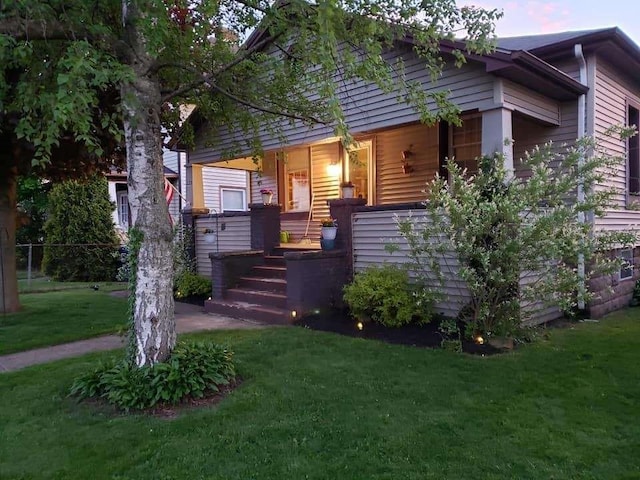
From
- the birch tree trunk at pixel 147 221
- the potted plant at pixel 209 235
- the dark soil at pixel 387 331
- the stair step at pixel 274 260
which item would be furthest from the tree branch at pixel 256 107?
the potted plant at pixel 209 235

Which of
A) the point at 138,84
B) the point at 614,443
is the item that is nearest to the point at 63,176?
the point at 138,84

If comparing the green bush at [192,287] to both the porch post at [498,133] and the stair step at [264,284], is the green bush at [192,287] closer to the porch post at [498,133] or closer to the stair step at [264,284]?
the stair step at [264,284]

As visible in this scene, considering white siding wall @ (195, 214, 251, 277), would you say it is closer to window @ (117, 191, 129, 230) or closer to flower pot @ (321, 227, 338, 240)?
flower pot @ (321, 227, 338, 240)

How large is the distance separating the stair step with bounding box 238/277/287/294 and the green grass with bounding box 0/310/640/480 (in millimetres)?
2886

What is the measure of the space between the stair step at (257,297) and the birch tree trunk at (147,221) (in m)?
3.42

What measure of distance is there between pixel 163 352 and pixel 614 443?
359 cm

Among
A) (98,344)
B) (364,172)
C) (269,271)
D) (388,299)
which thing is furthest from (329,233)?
(98,344)

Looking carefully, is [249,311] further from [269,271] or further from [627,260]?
[627,260]

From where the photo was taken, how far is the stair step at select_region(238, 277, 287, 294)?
826 cm

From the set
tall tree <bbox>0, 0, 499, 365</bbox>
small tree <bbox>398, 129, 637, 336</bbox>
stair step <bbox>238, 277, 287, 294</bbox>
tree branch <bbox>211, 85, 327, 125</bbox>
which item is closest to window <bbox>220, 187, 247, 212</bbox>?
stair step <bbox>238, 277, 287, 294</bbox>

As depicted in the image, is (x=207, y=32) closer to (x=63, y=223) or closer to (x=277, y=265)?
(x=277, y=265)

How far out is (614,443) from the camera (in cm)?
325

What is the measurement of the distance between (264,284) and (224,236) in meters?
2.55

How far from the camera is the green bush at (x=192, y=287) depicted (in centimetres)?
1033
